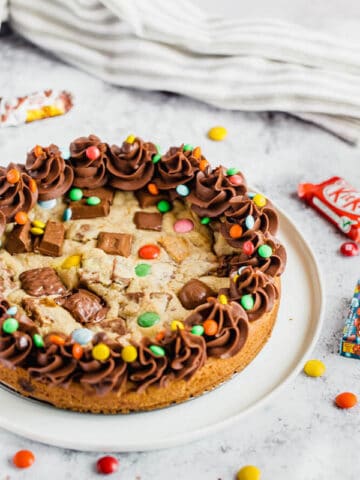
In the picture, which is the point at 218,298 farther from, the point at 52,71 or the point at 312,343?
the point at 52,71

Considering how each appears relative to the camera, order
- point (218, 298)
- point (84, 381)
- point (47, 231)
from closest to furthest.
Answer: point (84, 381)
point (218, 298)
point (47, 231)

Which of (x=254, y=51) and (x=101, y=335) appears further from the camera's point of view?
(x=254, y=51)

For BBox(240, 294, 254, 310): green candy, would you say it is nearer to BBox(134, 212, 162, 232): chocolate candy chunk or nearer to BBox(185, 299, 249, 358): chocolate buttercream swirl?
BBox(185, 299, 249, 358): chocolate buttercream swirl

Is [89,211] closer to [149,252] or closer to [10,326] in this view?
[149,252]

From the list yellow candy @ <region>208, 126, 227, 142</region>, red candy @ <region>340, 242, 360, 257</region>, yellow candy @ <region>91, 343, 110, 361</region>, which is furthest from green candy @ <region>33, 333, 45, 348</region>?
yellow candy @ <region>208, 126, 227, 142</region>

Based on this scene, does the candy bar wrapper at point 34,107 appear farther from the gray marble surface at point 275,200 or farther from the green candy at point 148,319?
the green candy at point 148,319

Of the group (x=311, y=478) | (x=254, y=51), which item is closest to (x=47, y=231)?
(x=311, y=478)

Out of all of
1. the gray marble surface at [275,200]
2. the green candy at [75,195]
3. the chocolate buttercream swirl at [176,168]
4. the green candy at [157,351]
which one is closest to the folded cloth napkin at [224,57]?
the gray marble surface at [275,200]
